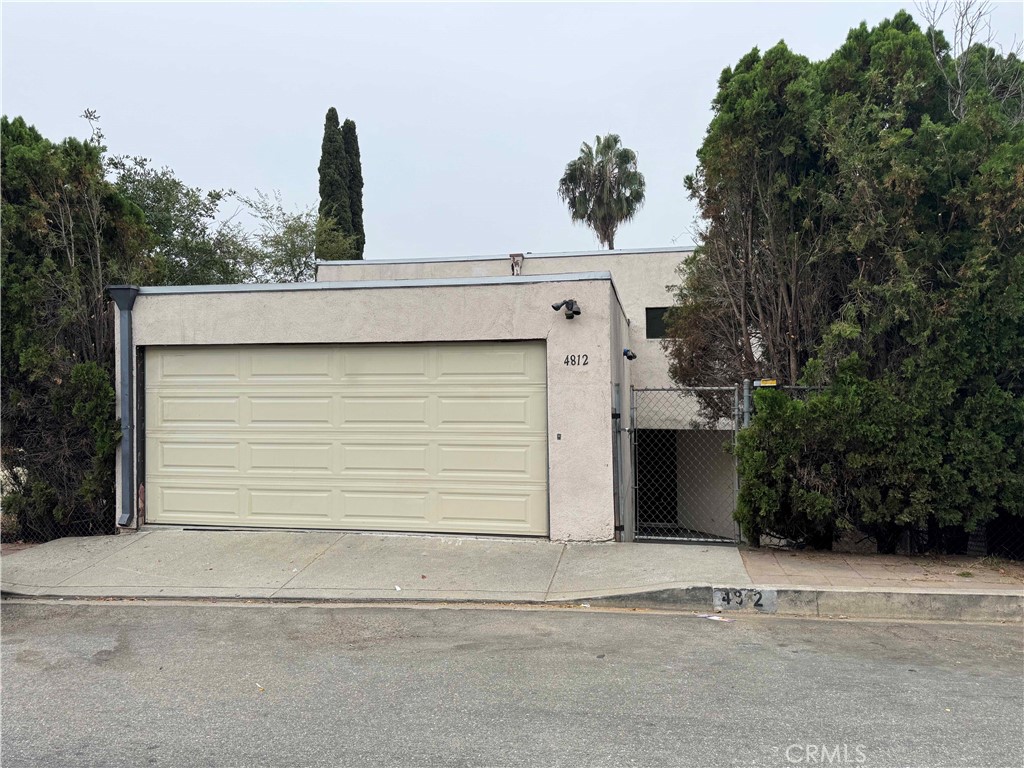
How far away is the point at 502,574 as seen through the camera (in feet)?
23.8

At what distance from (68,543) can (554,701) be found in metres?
6.82

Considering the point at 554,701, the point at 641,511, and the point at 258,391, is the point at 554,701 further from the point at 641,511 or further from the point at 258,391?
the point at 641,511

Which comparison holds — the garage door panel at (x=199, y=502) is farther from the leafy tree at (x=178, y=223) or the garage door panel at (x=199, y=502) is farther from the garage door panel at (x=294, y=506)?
the leafy tree at (x=178, y=223)

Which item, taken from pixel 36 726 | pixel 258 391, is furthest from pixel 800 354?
pixel 36 726

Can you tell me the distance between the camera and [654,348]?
16188mm

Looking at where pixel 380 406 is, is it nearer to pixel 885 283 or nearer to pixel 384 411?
pixel 384 411

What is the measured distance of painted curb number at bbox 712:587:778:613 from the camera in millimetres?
6281

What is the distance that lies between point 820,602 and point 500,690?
10.1ft

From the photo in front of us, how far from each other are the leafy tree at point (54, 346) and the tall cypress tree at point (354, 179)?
1905 centimetres

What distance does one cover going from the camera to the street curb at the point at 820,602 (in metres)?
6.11

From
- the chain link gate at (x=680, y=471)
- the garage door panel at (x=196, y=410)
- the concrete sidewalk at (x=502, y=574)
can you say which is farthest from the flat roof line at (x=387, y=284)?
the chain link gate at (x=680, y=471)

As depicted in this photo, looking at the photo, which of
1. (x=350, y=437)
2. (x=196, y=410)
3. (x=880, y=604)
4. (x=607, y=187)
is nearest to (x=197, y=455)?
(x=196, y=410)

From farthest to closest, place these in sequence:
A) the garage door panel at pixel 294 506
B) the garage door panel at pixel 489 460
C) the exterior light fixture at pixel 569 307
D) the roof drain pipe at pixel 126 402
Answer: the roof drain pipe at pixel 126 402
the garage door panel at pixel 294 506
the garage door panel at pixel 489 460
the exterior light fixture at pixel 569 307

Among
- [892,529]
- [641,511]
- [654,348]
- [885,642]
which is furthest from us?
[654,348]
